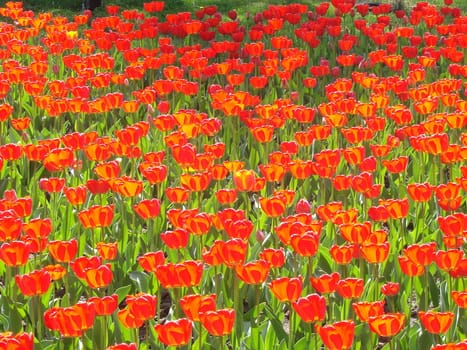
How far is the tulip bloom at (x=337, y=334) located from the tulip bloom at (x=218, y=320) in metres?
0.27

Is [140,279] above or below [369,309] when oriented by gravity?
below

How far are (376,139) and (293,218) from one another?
7.93ft

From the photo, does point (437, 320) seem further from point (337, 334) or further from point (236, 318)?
point (236, 318)

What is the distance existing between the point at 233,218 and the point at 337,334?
3.36 ft

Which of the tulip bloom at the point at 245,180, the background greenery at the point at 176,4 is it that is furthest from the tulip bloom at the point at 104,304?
the background greenery at the point at 176,4

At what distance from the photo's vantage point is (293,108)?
5590mm

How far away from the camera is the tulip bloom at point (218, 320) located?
290 centimetres

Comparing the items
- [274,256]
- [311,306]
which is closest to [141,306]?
[311,306]

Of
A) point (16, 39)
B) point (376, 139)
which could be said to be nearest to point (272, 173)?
point (376, 139)

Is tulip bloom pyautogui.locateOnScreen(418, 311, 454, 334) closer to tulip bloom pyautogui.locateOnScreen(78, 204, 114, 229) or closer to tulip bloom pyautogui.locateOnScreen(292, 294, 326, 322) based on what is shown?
tulip bloom pyautogui.locateOnScreen(292, 294, 326, 322)

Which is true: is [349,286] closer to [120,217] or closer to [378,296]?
[378,296]

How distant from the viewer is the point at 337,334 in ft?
9.39

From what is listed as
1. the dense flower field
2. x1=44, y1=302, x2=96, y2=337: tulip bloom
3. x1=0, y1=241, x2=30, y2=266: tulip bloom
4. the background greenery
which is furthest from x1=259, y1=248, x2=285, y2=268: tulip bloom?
the background greenery

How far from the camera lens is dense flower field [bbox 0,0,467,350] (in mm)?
3275
